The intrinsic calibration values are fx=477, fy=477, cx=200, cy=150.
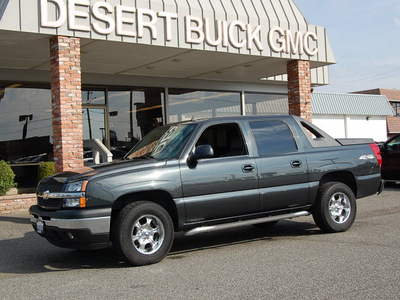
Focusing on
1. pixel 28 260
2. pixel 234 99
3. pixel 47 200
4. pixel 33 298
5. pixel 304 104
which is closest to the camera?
pixel 33 298

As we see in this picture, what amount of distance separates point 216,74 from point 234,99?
7.68 ft

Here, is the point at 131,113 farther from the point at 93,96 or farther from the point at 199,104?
the point at 199,104

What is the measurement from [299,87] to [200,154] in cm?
897

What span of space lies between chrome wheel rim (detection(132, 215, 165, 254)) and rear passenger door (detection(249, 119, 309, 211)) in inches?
61.9

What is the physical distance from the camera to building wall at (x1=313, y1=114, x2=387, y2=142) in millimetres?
39375

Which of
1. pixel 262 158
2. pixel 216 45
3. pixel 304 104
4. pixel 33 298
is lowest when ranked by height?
pixel 33 298

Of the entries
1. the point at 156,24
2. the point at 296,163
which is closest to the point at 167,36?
the point at 156,24

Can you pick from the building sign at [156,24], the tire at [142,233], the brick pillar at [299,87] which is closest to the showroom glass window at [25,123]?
the building sign at [156,24]


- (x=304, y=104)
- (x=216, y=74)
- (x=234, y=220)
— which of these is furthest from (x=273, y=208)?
(x=216, y=74)

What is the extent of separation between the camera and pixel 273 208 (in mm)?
6816

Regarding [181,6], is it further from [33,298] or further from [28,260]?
[33,298]

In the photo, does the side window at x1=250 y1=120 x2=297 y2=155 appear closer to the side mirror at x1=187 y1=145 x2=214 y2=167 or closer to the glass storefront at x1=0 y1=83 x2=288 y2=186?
the side mirror at x1=187 y1=145 x2=214 y2=167

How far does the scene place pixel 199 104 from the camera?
17734mm

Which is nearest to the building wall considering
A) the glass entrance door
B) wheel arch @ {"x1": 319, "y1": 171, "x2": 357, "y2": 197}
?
the glass entrance door
